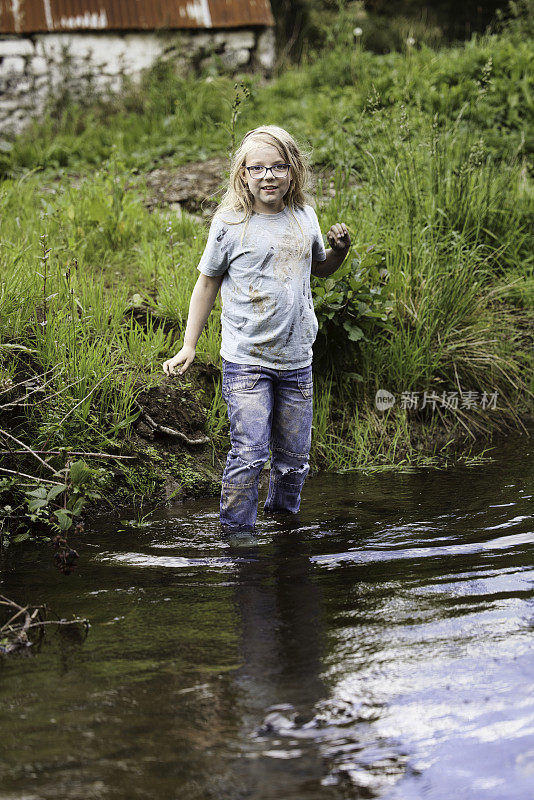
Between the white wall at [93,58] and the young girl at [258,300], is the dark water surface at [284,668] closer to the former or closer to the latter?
the young girl at [258,300]

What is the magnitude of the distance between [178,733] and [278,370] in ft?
5.45

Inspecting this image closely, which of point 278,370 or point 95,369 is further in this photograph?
point 95,369

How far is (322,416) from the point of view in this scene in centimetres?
457

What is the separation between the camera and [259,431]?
3.26m

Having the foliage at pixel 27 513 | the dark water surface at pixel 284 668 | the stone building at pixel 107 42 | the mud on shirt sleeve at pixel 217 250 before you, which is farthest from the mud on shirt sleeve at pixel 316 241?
the stone building at pixel 107 42

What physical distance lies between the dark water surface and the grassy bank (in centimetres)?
55

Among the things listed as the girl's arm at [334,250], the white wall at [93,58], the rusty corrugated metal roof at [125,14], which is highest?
the rusty corrugated metal roof at [125,14]

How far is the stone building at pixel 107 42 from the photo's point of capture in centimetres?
1012

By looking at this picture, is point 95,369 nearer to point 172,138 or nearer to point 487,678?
point 487,678

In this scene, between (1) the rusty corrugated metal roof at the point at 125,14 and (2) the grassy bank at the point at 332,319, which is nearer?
(2) the grassy bank at the point at 332,319

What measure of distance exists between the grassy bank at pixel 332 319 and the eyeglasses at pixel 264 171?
116 cm

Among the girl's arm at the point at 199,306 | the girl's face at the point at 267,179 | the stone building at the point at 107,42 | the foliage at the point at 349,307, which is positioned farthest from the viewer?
the stone building at the point at 107,42

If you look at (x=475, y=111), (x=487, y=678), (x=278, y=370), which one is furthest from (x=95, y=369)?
(x=475, y=111)

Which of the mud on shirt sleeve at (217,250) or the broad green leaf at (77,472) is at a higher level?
the mud on shirt sleeve at (217,250)
